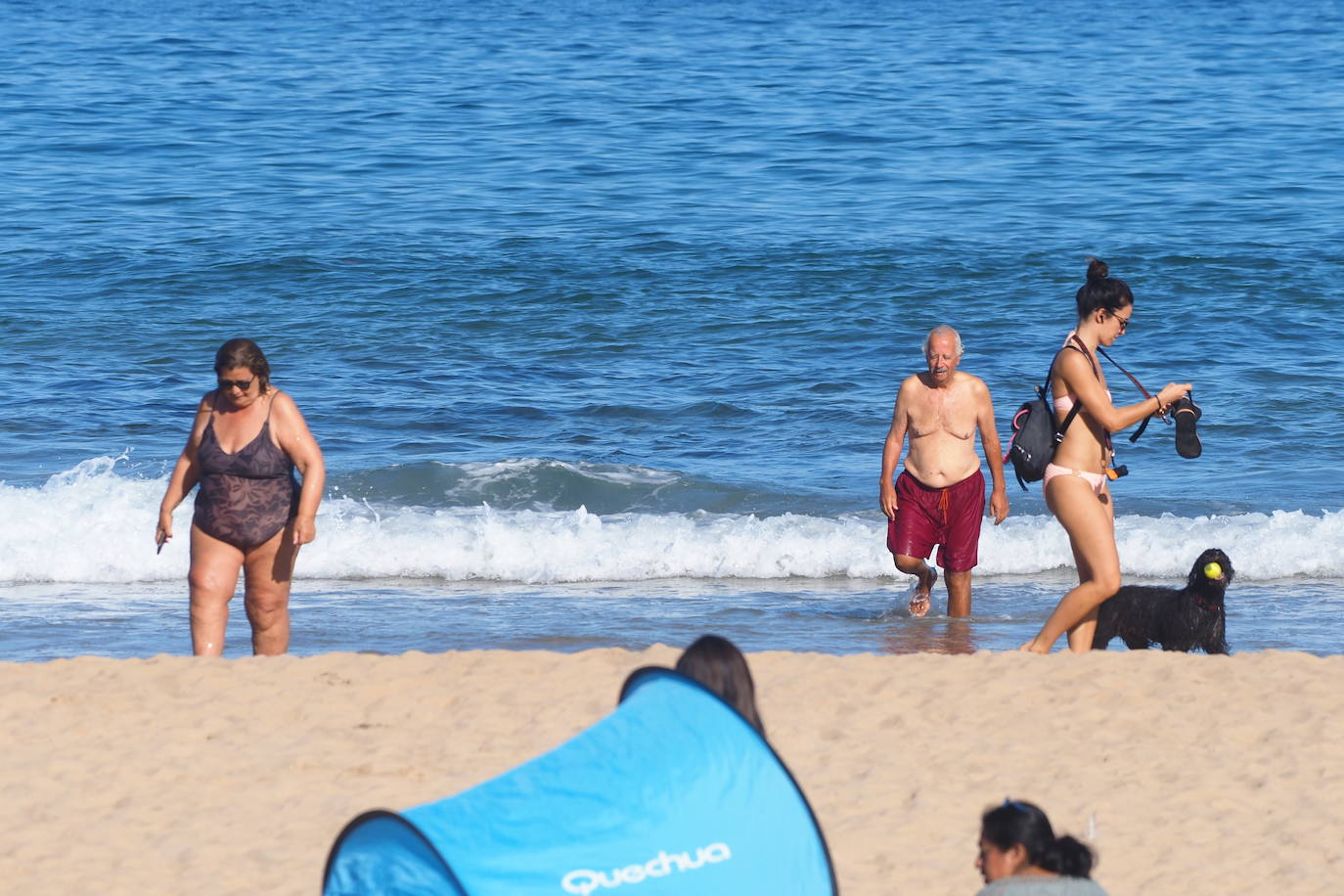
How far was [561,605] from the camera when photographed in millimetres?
9039

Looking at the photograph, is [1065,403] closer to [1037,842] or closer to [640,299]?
[1037,842]

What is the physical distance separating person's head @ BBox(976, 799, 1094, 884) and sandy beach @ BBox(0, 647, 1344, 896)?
132cm

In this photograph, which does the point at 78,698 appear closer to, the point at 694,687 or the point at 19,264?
the point at 694,687

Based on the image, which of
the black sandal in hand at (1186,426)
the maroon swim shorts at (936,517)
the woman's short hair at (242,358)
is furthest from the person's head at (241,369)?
the black sandal in hand at (1186,426)

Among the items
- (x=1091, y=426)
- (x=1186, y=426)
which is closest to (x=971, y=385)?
(x=1186, y=426)

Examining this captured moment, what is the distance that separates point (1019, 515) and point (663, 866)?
764cm

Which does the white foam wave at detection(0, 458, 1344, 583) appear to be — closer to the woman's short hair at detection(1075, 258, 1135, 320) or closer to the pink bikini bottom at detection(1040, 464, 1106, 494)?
the pink bikini bottom at detection(1040, 464, 1106, 494)

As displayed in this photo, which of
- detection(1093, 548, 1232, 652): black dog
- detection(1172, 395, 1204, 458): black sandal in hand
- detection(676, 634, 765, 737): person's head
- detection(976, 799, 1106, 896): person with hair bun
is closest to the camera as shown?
detection(976, 799, 1106, 896): person with hair bun

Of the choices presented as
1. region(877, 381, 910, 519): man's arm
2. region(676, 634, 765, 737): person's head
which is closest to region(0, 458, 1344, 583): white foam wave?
region(877, 381, 910, 519): man's arm

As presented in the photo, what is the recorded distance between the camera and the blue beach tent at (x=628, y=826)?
3.24 metres

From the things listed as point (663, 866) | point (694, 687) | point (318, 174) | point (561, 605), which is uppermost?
point (318, 174)

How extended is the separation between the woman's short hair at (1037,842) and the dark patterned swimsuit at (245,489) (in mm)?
3615

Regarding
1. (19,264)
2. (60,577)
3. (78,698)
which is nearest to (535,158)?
(19,264)

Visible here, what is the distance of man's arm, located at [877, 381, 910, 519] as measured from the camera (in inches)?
299
